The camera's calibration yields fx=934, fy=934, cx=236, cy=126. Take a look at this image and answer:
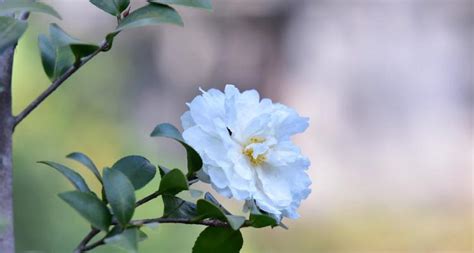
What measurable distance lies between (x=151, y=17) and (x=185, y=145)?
85 millimetres

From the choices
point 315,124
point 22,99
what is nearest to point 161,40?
point 315,124

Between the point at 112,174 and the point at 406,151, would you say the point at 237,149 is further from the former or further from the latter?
the point at 406,151

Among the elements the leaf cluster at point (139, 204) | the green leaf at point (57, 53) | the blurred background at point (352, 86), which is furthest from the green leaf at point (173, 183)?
the blurred background at point (352, 86)

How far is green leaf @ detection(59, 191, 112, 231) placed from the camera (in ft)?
1.79

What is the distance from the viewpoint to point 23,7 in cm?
56

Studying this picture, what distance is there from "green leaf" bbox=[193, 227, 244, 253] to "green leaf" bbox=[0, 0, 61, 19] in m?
0.18

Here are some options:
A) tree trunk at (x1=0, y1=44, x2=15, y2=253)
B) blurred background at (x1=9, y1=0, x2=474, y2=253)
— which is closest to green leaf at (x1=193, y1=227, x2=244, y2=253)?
tree trunk at (x1=0, y1=44, x2=15, y2=253)

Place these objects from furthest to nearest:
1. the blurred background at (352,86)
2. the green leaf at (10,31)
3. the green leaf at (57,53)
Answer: the blurred background at (352,86)
the green leaf at (57,53)
the green leaf at (10,31)

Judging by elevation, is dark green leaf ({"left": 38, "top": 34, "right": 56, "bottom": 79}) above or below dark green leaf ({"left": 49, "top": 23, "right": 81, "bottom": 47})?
below

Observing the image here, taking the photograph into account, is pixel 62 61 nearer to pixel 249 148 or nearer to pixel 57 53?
pixel 57 53

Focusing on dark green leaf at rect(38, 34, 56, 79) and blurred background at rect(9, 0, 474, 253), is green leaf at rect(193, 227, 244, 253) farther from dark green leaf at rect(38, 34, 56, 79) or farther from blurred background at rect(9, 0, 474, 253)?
blurred background at rect(9, 0, 474, 253)

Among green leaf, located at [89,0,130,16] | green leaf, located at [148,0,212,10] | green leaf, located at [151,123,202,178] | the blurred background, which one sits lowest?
the blurred background

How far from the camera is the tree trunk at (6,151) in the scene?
57cm

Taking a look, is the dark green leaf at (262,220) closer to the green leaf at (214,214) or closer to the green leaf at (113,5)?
the green leaf at (214,214)
